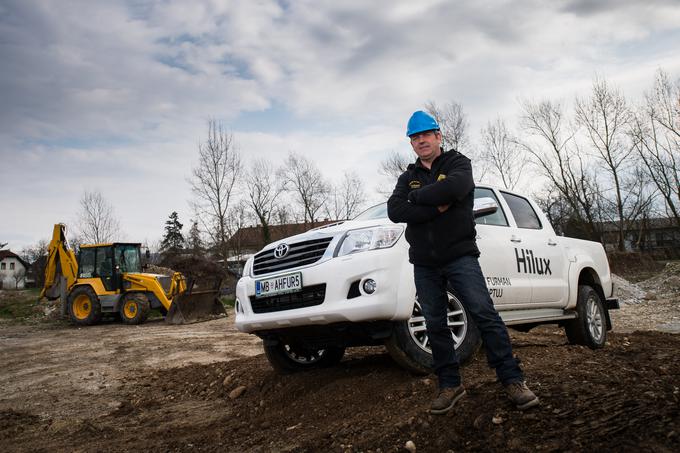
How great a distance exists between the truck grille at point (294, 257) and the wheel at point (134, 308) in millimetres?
12230

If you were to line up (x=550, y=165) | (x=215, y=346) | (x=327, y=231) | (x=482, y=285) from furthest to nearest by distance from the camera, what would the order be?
(x=550, y=165) → (x=215, y=346) → (x=327, y=231) → (x=482, y=285)

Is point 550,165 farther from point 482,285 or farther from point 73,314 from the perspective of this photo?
point 482,285

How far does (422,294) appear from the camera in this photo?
3307mm

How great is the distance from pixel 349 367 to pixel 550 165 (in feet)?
111

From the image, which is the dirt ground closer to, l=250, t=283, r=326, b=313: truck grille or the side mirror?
l=250, t=283, r=326, b=313: truck grille

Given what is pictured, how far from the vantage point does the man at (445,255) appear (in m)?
3.06

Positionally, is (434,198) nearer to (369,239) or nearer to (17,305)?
(369,239)

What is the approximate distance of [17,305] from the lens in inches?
872

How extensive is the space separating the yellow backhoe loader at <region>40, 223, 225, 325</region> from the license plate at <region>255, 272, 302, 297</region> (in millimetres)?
11329

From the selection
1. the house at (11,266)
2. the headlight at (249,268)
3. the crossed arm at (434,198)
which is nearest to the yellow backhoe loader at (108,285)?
the headlight at (249,268)

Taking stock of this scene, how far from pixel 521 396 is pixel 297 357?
2749 mm

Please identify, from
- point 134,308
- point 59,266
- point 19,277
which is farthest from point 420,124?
point 19,277

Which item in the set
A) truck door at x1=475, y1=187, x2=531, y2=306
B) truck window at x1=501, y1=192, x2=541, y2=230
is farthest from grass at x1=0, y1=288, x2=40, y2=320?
truck door at x1=475, y1=187, x2=531, y2=306

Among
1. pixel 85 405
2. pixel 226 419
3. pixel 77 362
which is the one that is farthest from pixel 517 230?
pixel 77 362
